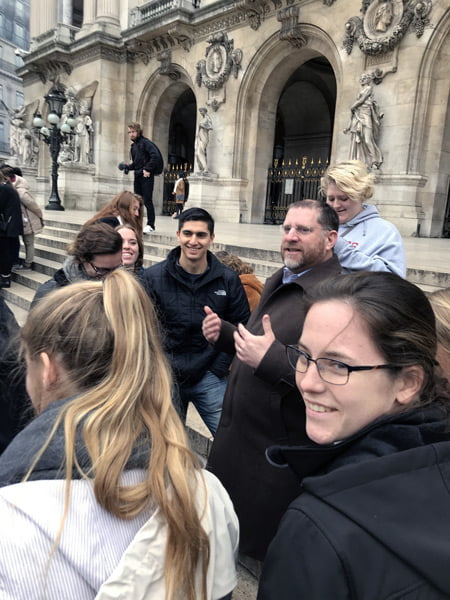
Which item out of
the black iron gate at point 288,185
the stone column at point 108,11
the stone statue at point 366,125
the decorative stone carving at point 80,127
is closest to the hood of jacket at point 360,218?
the stone statue at point 366,125

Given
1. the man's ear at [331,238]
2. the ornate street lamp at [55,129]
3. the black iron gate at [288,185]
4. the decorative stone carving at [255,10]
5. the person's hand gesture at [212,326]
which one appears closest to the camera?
the man's ear at [331,238]

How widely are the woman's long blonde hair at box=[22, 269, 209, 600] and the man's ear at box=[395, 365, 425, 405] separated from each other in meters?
0.53

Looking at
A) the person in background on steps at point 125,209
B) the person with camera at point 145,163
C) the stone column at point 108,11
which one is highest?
the stone column at point 108,11

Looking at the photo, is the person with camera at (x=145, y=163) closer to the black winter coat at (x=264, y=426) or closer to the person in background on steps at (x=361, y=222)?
the person in background on steps at (x=361, y=222)

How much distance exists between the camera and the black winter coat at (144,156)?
8.97m

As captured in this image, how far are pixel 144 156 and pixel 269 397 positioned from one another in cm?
825

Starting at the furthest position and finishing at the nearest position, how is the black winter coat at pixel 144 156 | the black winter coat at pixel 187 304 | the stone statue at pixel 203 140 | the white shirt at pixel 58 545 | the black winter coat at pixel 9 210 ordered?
the stone statue at pixel 203 140 < the black winter coat at pixel 144 156 < the black winter coat at pixel 9 210 < the black winter coat at pixel 187 304 < the white shirt at pixel 58 545

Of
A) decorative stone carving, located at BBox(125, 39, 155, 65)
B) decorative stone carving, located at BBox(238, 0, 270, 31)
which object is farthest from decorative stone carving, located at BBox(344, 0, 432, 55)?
decorative stone carving, located at BBox(125, 39, 155, 65)

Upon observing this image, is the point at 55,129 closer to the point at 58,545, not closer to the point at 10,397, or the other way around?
the point at 10,397

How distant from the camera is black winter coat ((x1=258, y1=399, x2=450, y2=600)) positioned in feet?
2.43

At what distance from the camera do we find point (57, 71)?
20828 mm

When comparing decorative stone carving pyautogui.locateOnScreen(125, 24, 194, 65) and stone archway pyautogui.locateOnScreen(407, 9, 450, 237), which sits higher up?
decorative stone carving pyautogui.locateOnScreen(125, 24, 194, 65)

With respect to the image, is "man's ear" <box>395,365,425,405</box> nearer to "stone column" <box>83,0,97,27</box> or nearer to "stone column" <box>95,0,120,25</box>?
"stone column" <box>95,0,120,25</box>

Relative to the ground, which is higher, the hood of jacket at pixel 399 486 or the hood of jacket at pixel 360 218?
the hood of jacket at pixel 360 218
